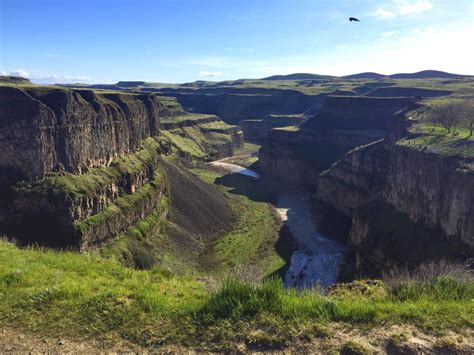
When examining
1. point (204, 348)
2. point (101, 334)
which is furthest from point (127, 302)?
point (204, 348)

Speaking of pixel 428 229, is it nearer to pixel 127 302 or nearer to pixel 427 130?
pixel 427 130

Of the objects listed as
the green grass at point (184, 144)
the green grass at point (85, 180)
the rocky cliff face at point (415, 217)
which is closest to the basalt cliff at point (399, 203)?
the rocky cliff face at point (415, 217)

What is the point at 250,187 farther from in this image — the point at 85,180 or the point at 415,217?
the point at 415,217

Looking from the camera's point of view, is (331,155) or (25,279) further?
(331,155)

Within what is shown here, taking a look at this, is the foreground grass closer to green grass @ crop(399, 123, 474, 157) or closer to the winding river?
the winding river

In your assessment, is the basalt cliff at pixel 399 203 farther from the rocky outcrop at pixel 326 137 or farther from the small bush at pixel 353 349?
the small bush at pixel 353 349

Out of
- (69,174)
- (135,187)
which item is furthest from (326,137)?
(69,174)

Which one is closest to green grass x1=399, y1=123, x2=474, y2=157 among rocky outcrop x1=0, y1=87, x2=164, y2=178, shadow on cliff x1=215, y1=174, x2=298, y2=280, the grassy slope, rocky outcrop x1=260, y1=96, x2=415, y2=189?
shadow on cliff x1=215, y1=174, x2=298, y2=280
